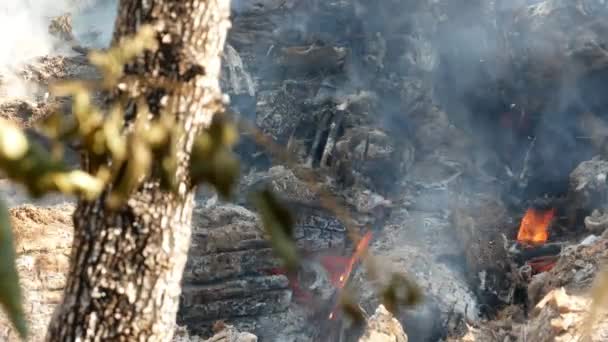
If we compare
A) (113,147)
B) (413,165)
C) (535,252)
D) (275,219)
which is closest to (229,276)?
(535,252)

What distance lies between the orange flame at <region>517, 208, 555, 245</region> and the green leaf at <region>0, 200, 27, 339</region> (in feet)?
29.1

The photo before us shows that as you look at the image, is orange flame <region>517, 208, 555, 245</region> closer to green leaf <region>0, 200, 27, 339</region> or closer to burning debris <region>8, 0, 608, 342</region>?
burning debris <region>8, 0, 608, 342</region>

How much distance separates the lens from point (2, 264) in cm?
103

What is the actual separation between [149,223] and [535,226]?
8609 millimetres

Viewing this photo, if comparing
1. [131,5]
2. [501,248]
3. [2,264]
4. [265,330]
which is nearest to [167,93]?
[131,5]

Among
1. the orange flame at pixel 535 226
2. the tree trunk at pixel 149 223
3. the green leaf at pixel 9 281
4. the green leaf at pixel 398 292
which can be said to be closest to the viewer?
the green leaf at pixel 9 281

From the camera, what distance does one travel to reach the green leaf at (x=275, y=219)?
1422 millimetres

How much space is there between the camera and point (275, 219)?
1.45 meters

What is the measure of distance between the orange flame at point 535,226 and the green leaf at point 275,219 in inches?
327

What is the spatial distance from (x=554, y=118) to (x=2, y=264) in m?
11.8

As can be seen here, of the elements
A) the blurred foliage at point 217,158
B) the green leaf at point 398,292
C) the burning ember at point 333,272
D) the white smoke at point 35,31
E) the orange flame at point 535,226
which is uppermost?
the white smoke at point 35,31

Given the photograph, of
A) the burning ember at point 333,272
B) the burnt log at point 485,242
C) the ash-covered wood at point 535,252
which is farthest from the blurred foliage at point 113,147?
the ash-covered wood at point 535,252

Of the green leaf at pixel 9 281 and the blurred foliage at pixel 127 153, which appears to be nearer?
the green leaf at pixel 9 281

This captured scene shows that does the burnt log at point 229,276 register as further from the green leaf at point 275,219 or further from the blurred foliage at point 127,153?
the green leaf at point 275,219
